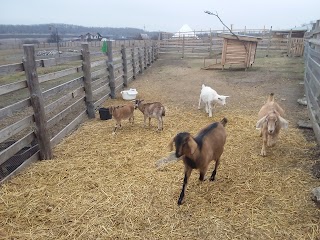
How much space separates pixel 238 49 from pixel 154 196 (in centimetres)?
1415

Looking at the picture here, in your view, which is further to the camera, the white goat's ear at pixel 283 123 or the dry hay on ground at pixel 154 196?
the white goat's ear at pixel 283 123

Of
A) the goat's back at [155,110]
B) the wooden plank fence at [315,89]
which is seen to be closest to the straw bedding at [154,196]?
the wooden plank fence at [315,89]

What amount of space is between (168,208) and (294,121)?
4.86 metres

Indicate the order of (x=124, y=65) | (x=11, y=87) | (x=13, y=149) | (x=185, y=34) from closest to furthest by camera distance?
(x=11, y=87) → (x=13, y=149) → (x=124, y=65) → (x=185, y=34)

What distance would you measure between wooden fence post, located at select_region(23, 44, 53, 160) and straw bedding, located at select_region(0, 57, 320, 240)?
274mm

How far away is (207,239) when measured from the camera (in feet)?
10.1

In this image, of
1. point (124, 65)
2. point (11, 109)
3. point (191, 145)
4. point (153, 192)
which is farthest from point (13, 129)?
point (124, 65)

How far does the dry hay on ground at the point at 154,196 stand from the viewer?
3215 mm

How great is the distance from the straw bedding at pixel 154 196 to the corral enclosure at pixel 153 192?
0.04 feet

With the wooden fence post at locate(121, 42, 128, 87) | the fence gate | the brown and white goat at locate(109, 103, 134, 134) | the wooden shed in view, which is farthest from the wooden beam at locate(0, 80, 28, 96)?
the fence gate

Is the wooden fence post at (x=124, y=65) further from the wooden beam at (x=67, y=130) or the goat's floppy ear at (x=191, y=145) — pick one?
the goat's floppy ear at (x=191, y=145)

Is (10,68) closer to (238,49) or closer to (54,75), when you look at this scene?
(54,75)

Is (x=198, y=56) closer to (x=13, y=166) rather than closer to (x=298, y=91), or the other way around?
(x=298, y=91)

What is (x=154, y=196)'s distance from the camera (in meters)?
3.86
